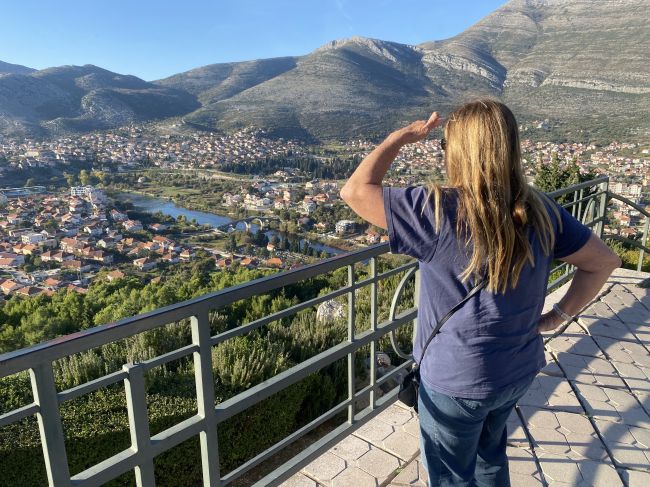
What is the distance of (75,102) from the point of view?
7769 centimetres

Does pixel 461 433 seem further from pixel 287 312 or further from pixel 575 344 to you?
pixel 575 344

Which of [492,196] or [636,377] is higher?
[492,196]

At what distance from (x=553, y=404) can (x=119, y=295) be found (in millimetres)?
8538

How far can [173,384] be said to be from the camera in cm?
327

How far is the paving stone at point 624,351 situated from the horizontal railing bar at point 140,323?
2.71 m

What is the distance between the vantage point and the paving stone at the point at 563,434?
261 centimetres

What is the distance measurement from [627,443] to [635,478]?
0.31 meters

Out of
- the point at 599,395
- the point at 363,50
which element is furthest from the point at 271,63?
the point at 599,395

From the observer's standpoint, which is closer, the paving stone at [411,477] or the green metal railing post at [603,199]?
the paving stone at [411,477]

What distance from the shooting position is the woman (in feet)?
4.01

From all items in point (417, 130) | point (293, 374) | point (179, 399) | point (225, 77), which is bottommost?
point (179, 399)

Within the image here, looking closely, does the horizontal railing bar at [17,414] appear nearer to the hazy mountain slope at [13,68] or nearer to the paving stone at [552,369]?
the paving stone at [552,369]

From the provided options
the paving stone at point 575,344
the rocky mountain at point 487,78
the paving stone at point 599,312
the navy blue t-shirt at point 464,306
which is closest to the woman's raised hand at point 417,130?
the navy blue t-shirt at point 464,306

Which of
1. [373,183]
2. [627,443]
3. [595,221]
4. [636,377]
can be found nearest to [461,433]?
[373,183]
